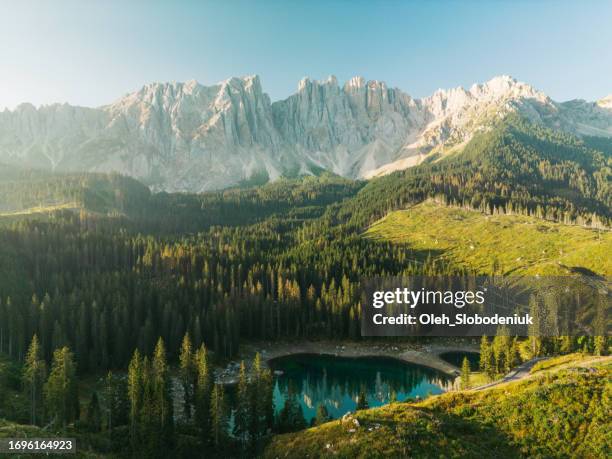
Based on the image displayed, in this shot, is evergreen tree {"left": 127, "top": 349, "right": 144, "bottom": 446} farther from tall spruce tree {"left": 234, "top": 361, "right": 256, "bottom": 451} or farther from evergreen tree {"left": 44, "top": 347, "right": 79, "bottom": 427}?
tall spruce tree {"left": 234, "top": 361, "right": 256, "bottom": 451}

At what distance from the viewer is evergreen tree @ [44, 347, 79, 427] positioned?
62.7 m

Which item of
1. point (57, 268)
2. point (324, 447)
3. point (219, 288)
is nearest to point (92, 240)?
point (57, 268)

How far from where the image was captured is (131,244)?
548 feet

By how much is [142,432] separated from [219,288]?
7441 cm

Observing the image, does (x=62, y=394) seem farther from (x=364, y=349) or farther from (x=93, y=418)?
(x=364, y=349)

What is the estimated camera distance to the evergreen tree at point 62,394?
6269 centimetres

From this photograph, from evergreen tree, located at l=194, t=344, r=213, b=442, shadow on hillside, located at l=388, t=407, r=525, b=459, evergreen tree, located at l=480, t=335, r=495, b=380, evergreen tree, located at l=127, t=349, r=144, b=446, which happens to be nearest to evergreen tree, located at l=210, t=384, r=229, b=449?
evergreen tree, located at l=194, t=344, r=213, b=442

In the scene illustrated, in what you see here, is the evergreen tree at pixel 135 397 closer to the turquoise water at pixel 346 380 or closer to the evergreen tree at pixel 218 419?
the evergreen tree at pixel 218 419

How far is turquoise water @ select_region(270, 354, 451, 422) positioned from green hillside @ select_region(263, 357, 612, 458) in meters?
32.7

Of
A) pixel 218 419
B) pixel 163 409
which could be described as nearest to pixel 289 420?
pixel 218 419

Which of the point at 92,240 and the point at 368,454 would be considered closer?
the point at 368,454

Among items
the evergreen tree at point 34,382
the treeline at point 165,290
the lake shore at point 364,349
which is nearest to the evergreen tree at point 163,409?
the evergreen tree at point 34,382

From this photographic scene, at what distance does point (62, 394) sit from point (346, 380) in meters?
64.8

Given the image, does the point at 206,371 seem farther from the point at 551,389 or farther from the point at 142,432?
the point at 551,389
